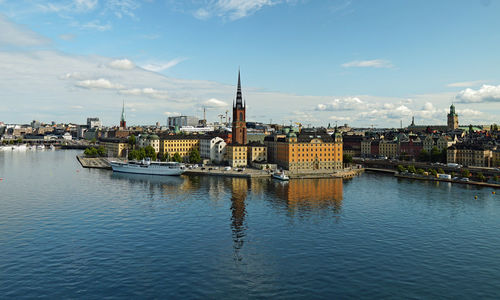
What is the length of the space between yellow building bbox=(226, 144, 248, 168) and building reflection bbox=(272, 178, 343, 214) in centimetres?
2397

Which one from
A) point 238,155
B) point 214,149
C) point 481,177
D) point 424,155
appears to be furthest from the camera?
point 214,149

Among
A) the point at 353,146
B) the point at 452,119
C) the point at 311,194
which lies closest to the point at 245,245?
the point at 311,194

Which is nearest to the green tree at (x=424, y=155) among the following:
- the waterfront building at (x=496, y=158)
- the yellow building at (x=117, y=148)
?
the waterfront building at (x=496, y=158)

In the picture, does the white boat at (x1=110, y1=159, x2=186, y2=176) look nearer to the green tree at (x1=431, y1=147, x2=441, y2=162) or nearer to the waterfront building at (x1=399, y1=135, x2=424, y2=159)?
the green tree at (x1=431, y1=147, x2=441, y2=162)

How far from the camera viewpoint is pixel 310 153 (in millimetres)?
102875

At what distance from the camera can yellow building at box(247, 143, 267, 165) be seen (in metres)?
111

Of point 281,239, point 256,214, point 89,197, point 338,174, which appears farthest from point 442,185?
point 89,197

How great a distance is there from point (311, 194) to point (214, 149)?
5695 centimetres

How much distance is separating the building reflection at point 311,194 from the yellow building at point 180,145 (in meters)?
50.7

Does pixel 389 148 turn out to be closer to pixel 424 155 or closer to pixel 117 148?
pixel 424 155

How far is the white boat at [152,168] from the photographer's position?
95012 millimetres

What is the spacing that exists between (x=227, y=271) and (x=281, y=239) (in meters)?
10.2

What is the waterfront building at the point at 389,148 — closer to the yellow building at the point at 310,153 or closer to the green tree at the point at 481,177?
the yellow building at the point at 310,153

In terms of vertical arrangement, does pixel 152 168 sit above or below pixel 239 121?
below
